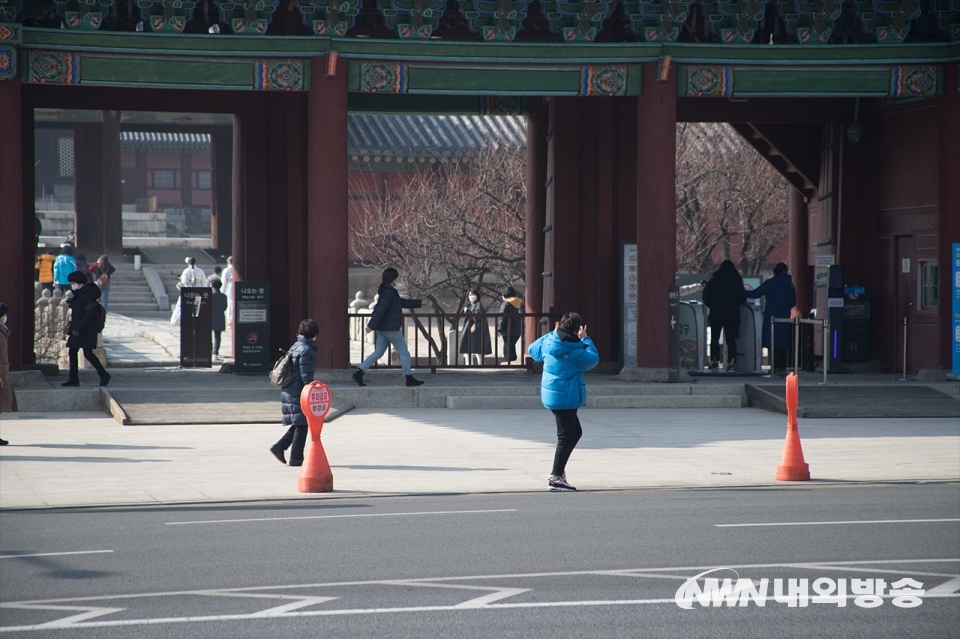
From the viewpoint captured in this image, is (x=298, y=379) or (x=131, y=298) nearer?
(x=298, y=379)

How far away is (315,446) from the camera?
35.0 feet

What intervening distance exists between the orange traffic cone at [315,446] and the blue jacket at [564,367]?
6.35ft

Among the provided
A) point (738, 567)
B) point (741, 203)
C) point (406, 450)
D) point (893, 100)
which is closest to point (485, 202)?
point (741, 203)

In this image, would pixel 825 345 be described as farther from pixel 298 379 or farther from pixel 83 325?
pixel 83 325

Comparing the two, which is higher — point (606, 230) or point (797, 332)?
point (606, 230)

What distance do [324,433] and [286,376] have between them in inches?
119

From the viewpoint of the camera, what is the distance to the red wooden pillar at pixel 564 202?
66.8ft

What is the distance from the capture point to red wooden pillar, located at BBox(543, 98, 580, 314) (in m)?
20.4

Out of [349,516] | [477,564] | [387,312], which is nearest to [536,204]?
[387,312]

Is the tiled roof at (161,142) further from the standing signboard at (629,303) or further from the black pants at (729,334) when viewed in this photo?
the black pants at (729,334)

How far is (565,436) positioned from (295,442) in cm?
290

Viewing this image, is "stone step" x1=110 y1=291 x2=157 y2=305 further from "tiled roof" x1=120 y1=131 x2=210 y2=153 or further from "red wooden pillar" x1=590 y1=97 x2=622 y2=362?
"tiled roof" x1=120 y1=131 x2=210 y2=153

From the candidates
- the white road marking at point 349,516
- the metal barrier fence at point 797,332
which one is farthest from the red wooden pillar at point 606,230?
the white road marking at point 349,516

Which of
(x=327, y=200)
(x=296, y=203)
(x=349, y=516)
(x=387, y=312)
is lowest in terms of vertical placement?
(x=349, y=516)
